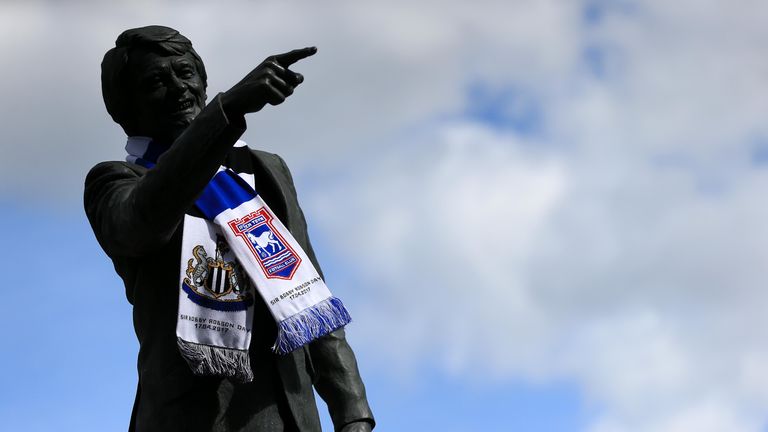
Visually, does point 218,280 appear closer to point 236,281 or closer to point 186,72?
point 236,281

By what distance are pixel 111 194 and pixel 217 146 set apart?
2.89ft

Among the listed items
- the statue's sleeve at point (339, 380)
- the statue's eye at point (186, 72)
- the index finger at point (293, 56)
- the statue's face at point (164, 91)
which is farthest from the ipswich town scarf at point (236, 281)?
the index finger at point (293, 56)

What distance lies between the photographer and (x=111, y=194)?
295 inches

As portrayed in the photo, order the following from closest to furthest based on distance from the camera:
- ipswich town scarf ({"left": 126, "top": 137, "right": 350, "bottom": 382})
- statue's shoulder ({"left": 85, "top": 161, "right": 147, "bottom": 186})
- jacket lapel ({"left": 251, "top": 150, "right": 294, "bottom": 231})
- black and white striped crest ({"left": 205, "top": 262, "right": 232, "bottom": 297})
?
1. ipswich town scarf ({"left": 126, "top": 137, "right": 350, "bottom": 382})
2. black and white striped crest ({"left": 205, "top": 262, "right": 232, "bottom": 297})
3. statue's shoulder ({"left": 85, "top": 161, "right": 147, "bottom": 186})
4. jacket lapel ({"left": 251, "top": 150, "right": 294, "bottom": 231})

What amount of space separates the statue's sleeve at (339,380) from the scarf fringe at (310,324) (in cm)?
25

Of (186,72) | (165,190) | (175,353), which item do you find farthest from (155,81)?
(175,353)

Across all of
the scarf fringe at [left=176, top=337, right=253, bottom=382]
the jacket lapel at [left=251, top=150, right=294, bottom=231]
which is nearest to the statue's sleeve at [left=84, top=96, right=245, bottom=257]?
the scarf fringe at [left=176, top=337, right=253, bottom=382]

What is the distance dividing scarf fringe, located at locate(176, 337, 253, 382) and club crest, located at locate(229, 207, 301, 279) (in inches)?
17.4

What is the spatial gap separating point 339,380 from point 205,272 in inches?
34.3

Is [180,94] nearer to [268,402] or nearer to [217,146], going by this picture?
[217,146]

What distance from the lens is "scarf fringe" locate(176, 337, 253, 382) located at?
721cm

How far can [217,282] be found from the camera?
7418mm

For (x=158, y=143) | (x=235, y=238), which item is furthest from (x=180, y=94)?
(x=235, y=238)

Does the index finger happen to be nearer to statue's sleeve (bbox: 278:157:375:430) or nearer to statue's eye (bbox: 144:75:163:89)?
statue's eye (bbox: 144:75:163:89)
